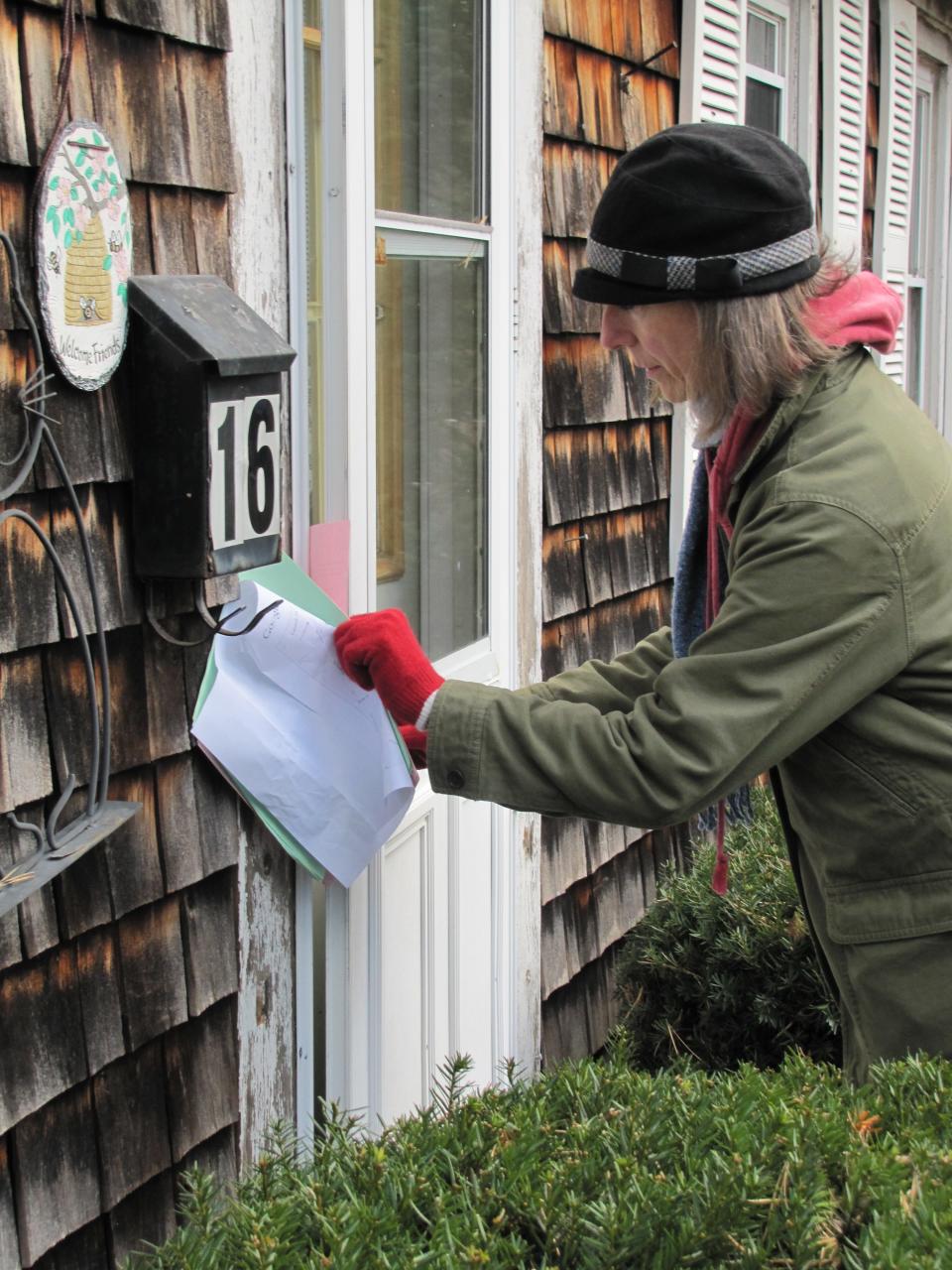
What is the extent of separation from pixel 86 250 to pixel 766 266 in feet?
2.80

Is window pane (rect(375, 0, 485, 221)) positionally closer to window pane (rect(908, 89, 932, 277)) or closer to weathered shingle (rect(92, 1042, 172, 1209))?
weathered shingle (rect(92, 1042, 172, 1209))

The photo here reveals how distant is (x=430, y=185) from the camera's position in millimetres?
2811

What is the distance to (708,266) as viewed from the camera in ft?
6.45

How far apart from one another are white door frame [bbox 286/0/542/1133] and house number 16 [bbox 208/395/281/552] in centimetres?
20

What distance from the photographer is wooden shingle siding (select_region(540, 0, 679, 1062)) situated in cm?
371

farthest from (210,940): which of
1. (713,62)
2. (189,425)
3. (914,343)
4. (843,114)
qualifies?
(914,343)

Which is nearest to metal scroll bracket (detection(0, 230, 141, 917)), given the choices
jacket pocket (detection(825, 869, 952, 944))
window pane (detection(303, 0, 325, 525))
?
window pane (detection(303, 0, 325, 525))

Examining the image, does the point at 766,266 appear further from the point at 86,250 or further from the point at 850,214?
the point at 850,214

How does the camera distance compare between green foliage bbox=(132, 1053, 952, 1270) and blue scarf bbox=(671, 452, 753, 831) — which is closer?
green foliage bbox=(132, 1053, 952, 1270)

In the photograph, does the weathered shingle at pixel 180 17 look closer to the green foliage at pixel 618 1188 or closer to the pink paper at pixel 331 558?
the pink paper at pixel 331 558

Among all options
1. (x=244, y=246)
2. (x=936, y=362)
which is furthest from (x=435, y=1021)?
(x=936, y=362)

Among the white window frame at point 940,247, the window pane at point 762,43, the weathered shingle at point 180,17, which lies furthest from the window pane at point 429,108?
the white window frame at point 940,247

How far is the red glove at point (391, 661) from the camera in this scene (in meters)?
2.02

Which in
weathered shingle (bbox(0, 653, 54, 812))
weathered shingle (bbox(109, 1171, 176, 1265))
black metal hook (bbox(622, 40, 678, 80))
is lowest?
weathered shingle (bbox(109, 1171, 176, 1265))
